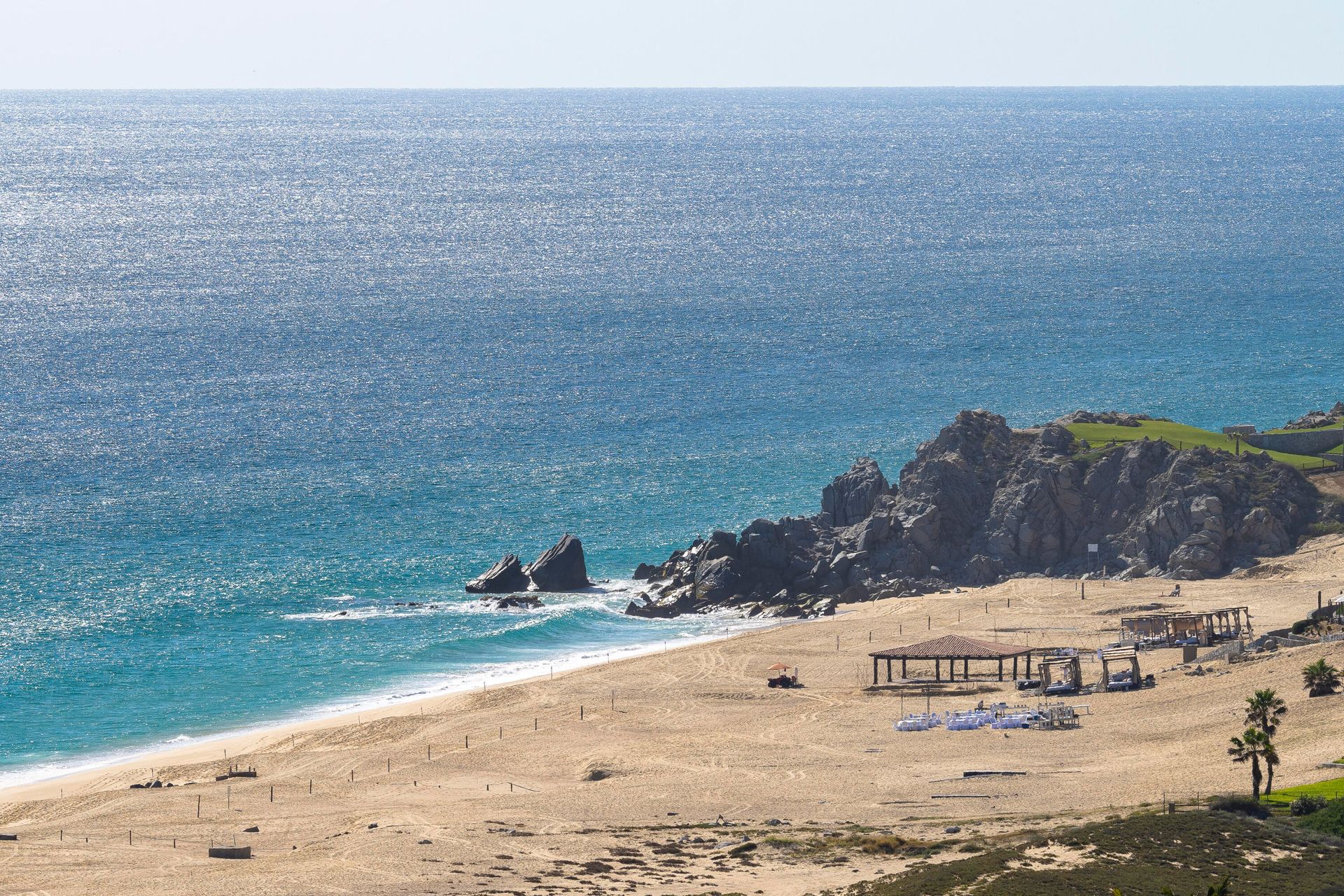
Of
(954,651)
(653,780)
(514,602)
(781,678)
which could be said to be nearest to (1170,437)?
(954,651)

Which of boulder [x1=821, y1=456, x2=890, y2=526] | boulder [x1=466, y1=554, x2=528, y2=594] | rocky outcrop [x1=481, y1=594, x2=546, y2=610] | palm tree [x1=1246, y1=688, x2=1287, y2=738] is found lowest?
palm tree [x1=1246, y1=688, x2=1287, y2=738]

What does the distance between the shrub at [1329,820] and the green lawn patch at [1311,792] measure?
1006 millimetres

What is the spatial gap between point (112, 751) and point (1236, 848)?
126 ft

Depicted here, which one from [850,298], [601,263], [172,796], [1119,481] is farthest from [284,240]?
[172,796]

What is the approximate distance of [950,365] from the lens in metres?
130

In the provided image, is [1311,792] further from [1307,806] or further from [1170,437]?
[1170,437]

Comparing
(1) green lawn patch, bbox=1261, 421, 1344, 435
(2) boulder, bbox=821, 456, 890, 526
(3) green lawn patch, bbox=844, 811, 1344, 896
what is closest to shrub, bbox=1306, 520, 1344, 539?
(1) green lawn patch, bbox=1261, 421, 1344, 435

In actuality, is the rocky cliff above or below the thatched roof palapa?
above

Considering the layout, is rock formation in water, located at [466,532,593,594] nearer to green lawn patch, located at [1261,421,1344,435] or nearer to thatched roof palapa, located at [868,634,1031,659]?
thatched roof palapa, located at [868,634,1031,659]

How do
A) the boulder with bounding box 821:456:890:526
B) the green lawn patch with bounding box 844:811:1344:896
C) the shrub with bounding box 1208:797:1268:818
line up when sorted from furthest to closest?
1. the boulder with bounding box 821:456:890:526
2. the shrub with bounding box 1208:797:1268:818
3. the green lawn patch with bounding box 844:811:1344:896

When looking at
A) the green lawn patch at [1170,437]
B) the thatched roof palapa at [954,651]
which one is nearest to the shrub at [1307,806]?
the thatched roof palapa at [954,651]

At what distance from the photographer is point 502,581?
83.9 m

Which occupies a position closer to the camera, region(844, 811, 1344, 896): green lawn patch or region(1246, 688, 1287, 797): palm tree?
region(844, 811, 1344, 896): green lawn patch

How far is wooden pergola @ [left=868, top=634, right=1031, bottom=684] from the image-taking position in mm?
66812
